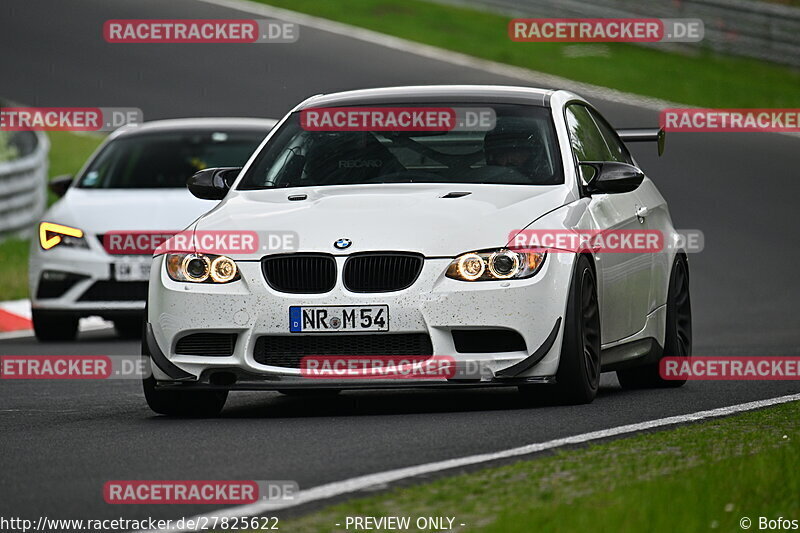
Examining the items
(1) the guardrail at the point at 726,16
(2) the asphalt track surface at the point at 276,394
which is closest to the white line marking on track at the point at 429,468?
(2) the asphalt track surface at the point at 276,394

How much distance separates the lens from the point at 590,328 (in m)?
8.91

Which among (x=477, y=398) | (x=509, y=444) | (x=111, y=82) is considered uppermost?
(x=509, y=444)

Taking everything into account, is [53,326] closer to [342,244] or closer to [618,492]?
[342,244]

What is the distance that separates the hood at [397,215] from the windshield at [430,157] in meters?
0.18

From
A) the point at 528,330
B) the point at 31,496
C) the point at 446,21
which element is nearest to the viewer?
the point at 31,496

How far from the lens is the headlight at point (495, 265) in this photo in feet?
27.5

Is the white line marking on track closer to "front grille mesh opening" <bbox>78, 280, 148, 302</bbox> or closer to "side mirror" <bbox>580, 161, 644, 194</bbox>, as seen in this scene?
"side mirror" <bbox>580, 161, 644, 194</bbox>

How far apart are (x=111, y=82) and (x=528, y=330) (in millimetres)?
22494

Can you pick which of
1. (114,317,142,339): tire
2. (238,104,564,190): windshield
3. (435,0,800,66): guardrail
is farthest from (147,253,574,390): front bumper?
(435,0,800,66): guardrail

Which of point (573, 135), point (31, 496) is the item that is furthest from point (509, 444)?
point (573, 135)

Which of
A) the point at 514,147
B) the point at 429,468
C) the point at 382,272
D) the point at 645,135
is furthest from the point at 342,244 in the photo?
the point at 645,135

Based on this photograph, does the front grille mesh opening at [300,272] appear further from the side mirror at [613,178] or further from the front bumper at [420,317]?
the side mirror at [613,178]

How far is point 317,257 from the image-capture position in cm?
847

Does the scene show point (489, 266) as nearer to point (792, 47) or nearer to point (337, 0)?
point (792, 47)
